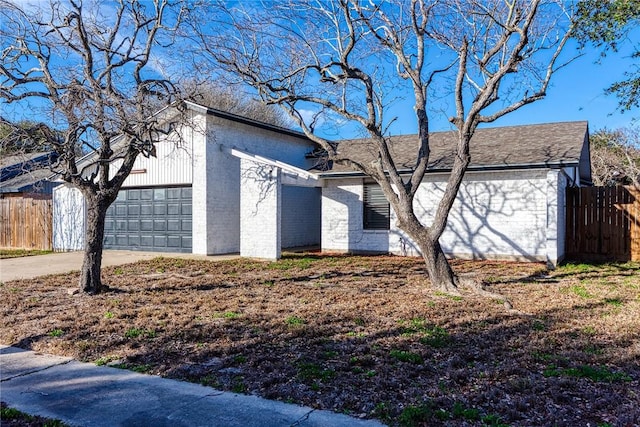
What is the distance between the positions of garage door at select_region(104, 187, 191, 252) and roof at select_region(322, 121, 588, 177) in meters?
4.89

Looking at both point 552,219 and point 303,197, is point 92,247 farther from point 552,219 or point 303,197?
point 303,197

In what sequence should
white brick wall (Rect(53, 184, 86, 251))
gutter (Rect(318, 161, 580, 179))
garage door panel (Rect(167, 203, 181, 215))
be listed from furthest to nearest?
white brick wall (Rect(53, 184, 86, 251)), garage door panel (Rect(167, 203, 181, 215)), gutter (Rect(318, 161, 580, 179))

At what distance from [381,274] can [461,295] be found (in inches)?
118

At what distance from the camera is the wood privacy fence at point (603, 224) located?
13961 millimetres

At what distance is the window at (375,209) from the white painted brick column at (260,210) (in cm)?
312

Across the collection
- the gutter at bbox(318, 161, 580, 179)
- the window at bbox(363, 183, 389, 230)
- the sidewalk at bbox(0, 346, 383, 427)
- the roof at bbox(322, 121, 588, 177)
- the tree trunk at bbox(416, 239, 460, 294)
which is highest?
the roof at bbox(322, 121, 588, 177)

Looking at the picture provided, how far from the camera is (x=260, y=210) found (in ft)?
48.3

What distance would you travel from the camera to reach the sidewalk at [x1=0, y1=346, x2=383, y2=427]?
12.7 ft

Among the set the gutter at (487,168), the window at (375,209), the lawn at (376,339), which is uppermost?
the gutter at (487,168)

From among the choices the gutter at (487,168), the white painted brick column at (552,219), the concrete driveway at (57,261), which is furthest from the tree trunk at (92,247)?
the white painted brick column at (552,219)

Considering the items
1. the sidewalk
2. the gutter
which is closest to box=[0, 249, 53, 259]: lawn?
the gutter

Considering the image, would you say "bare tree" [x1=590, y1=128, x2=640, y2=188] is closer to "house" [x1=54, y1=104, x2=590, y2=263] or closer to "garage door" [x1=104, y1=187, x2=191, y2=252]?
"house" [x1=54, y1=104, x2=590, y2=263]

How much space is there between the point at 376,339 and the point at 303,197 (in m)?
13.5

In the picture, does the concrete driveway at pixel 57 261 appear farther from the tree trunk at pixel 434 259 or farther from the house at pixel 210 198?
the tree trunk at pixel 434 259
